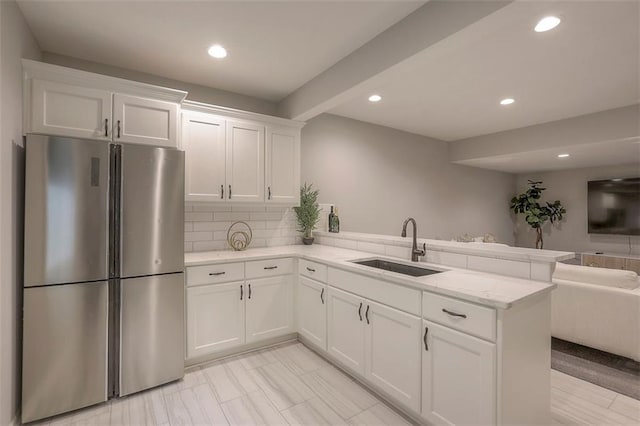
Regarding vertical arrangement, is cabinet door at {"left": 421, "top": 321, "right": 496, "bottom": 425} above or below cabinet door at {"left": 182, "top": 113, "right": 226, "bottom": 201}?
below

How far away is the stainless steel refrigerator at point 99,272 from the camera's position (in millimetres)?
1877

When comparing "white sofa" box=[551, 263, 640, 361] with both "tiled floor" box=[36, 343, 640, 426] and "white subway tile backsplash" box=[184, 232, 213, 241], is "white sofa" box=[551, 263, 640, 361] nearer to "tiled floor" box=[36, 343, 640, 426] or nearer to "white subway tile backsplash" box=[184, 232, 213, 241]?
"tiled floor" box=[36, 343, 640, 426]

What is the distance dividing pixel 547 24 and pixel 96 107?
3215 mm

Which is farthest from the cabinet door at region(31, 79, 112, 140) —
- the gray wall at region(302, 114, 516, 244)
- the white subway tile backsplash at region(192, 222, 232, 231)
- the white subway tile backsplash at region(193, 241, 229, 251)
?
the gray wall at region(302, 114, 516, 244)

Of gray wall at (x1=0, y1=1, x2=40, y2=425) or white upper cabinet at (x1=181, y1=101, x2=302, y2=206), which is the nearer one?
gray wall at (x1=0, y1=1, x2=40, y2=425)

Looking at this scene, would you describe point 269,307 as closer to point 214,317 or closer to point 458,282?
point 214,317

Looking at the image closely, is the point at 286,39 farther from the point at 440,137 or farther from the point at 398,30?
the point at 440,137

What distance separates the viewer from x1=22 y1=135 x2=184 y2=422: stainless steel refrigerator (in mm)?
1877

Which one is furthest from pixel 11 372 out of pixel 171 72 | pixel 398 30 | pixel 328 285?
pixel 398 30

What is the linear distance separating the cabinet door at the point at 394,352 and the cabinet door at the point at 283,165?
1.63m

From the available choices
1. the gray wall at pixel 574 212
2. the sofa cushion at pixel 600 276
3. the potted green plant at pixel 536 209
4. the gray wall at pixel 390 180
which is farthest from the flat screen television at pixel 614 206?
the sofa cushion at pixel 600 276

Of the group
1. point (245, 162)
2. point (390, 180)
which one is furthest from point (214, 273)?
point (390, 180)

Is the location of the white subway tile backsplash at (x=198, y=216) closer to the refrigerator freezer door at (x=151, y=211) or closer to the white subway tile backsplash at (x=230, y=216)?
the white subway tile backsplash at (x=230, y=216)

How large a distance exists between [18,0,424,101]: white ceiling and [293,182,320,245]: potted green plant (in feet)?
4.44
